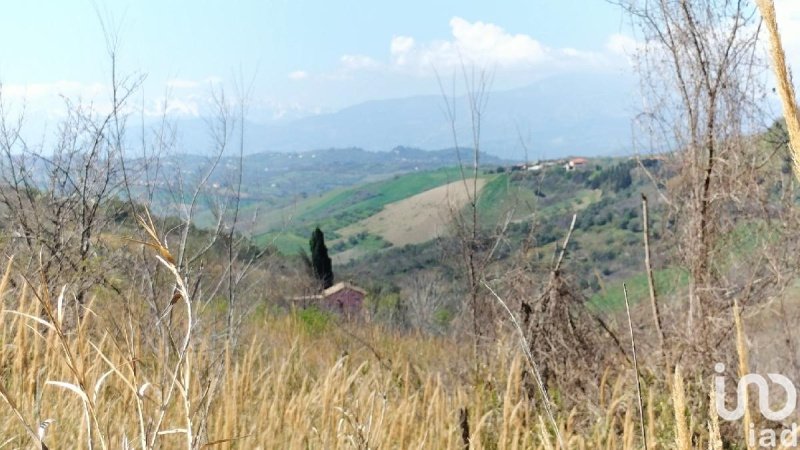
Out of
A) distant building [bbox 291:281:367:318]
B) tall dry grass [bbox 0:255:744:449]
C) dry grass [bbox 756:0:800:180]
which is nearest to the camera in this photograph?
A: dry grass [bbox 756:0:800:180]

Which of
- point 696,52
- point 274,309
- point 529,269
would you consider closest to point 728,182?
point 696,52

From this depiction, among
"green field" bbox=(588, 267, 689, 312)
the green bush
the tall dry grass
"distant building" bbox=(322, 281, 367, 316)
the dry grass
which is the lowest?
"distant building" bbox=(322, 281, 367, 316)

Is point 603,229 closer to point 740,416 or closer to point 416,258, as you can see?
point 416,258

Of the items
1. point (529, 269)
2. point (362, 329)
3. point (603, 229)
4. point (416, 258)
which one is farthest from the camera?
point (416, 258)

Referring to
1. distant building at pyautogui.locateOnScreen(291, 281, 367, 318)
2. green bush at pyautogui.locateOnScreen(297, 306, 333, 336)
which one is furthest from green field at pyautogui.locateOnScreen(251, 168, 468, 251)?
green bush at pyautogui.locateOnScreen(297, 306, 333, 336)

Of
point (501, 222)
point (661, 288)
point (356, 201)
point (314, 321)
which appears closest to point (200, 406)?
point (501, 222)

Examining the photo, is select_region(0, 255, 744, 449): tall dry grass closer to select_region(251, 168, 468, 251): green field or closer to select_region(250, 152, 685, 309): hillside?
Answer: select_region(250, 152, 685, 309): hillside

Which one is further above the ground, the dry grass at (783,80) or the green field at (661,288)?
the dry grass at (783,80)

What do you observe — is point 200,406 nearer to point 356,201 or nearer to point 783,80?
point 783,80

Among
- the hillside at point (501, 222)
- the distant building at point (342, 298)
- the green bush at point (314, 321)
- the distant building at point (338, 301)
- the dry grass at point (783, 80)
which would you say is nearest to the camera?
the dry grass at point (783, 80)

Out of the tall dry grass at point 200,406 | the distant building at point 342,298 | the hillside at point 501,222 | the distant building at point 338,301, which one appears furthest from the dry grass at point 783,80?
the distant building at point 342,298

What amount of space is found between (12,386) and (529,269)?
3.89 m

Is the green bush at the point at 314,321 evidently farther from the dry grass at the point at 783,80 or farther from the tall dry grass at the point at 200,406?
the dry grass at the point at 783,80

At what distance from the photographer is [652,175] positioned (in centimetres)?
702
